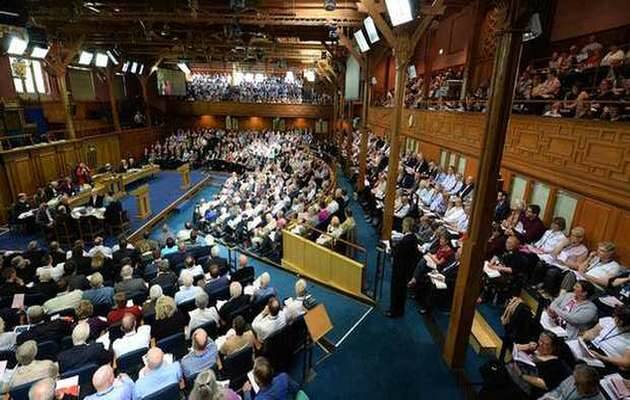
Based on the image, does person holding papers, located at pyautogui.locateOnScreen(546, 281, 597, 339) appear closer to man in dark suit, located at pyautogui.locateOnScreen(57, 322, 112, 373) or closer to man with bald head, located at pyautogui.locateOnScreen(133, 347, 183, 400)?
man with bald head, located at pyautogui.locateOnScreen(133, 347, 183, 400)

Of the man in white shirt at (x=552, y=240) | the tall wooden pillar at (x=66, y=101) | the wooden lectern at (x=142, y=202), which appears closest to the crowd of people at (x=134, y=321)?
the man in white shirt at (x=552, y=240)

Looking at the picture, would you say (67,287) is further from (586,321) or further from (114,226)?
(586,321)

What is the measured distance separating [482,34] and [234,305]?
11.9 metres

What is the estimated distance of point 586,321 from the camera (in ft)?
13.2

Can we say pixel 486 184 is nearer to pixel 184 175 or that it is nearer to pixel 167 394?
pixel 167 394

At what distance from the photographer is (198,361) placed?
370 cm

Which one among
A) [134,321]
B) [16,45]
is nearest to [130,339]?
[134,321]

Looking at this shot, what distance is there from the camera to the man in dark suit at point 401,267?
17.5ft

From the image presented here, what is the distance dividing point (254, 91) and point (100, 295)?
25232mm

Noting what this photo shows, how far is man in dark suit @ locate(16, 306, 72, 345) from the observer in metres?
4.19

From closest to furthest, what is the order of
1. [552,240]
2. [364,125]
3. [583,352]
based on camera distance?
[583,352], [552,240], [364,125]

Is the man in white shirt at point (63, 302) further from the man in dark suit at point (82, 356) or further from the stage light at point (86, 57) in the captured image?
the stage light at point (86, 57)

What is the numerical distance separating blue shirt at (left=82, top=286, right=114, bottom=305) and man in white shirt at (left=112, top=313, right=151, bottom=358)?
54.6 inches

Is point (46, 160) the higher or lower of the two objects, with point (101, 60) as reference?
lower
